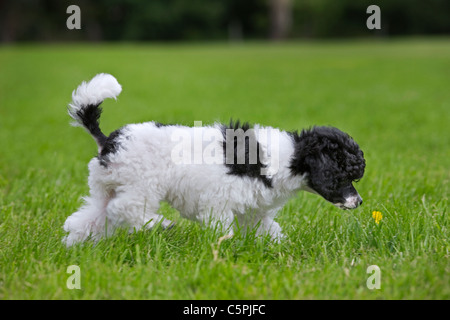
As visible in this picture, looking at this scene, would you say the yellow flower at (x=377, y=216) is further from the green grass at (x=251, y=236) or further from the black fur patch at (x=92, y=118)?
the black fur patch at (x=92, y=118)

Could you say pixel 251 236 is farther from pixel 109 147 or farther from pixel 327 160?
pixel 109 147

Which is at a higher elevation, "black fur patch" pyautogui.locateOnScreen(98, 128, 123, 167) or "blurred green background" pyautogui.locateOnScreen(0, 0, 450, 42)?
"blurred green background" pyautogui.locateOnScreen(0, 0, 450, 42)

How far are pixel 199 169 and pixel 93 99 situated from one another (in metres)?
0.77

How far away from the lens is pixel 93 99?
3.26 meters

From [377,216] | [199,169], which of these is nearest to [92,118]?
[199,169]

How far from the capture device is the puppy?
315 cm

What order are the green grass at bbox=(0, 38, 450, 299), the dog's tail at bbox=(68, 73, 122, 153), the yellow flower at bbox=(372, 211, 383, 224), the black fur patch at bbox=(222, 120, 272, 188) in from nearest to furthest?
the green grass at bbox=(0, 38, 450, 299), the black fur patch at bbox=(222, 120, 272, 188), the dog's tail at bbox=(68, 73, 122, 153), the yellow flower at bbox=(372, 211, 383, 224)

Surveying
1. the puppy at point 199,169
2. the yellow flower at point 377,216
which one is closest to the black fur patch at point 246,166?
the puppy at point 199,169

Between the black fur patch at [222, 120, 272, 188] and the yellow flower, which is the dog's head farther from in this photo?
the yellow flower

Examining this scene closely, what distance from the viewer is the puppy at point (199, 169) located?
10.3 feet

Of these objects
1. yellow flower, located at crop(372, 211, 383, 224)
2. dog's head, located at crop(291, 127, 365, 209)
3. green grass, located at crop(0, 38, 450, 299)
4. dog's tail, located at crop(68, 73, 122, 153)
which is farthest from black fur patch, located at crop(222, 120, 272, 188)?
yellow flower, located at crop(372, 211, 383, 224)
